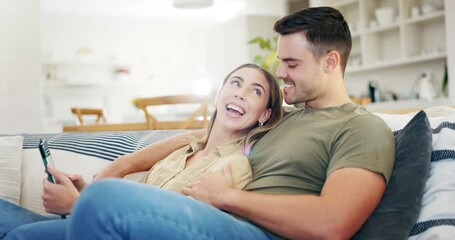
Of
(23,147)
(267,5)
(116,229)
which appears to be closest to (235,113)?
(116,229)

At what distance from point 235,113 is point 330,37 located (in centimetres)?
35

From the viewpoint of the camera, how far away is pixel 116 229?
1.03 metres

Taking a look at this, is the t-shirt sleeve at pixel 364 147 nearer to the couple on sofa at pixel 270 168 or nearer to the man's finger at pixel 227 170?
the couple on sofa at pixel 270 168

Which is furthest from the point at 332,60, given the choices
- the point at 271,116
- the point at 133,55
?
the point at 133,55

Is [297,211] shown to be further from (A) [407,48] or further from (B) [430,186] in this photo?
(A) [407,48]

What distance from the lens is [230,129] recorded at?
171 cm

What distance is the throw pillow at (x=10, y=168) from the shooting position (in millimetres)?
1986

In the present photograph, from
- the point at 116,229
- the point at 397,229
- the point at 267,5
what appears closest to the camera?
the point at 116,229

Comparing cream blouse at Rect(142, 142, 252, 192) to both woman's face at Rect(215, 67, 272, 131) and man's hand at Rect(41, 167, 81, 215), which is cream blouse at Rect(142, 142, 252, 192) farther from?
man's hand at Rect(41, 167, 81, 215)

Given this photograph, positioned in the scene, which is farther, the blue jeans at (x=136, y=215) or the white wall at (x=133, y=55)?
the white wall at (x=133, y=55)

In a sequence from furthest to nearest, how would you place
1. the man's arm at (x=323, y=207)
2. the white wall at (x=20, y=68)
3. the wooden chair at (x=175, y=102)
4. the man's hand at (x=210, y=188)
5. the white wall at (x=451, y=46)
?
1. the white wall at (x=451, y=46)
2. the white wall at (x=20, y=68)
3. the wooden chair at (x=175, y=102)
4. the man's hand at (x=210, y=188)
5. the man's arm at (x=323, y=207)

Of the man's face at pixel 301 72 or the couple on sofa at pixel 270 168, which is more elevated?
the man's face at pixel 301 72

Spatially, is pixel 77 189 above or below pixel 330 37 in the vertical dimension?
below

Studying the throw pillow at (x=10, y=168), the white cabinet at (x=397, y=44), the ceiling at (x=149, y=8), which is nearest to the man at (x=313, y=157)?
the throw pillow at (x=10, y=168)
